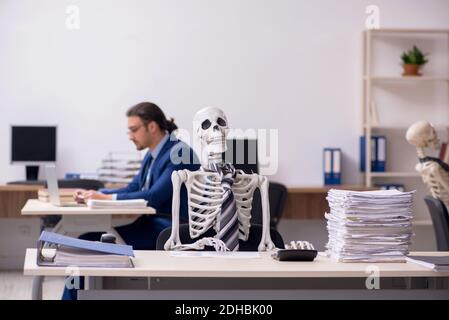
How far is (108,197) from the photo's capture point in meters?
4.58

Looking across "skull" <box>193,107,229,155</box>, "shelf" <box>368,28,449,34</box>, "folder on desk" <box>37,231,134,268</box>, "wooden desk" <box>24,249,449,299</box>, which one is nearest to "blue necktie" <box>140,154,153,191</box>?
"skull" <box>193,107,229,155</box>

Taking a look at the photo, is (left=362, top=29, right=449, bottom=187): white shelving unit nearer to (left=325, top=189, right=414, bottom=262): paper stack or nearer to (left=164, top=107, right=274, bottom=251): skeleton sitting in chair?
(left=164, top=107, right=274, bottom=251): skeleton sitting in chair

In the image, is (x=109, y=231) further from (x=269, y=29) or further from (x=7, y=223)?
(x=269, y=29)

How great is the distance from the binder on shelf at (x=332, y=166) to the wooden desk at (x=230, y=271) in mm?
3949

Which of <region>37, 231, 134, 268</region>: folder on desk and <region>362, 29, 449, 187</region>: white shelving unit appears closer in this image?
<region>37, 231, 134, 268</region>: folder on desk

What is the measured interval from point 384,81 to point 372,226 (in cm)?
441

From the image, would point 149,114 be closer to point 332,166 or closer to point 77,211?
point 77,211

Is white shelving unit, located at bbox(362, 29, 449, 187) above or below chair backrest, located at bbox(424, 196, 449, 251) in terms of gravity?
above

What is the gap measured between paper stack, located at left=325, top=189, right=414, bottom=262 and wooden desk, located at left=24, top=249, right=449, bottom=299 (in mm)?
47

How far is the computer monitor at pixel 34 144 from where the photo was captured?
646 centimetres

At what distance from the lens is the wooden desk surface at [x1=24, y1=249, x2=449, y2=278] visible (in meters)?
2.41

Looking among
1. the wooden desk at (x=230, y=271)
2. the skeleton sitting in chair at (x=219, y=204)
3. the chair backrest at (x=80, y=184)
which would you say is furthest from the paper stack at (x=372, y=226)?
the chair backrest at (x=80, y=184)

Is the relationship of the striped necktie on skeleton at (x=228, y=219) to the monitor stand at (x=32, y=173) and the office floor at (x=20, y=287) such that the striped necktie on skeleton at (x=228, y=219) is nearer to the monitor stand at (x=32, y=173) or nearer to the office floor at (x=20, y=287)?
the office floor at (x=20, y=287)

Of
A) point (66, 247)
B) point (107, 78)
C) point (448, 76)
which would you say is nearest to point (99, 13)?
point (107, 78)
